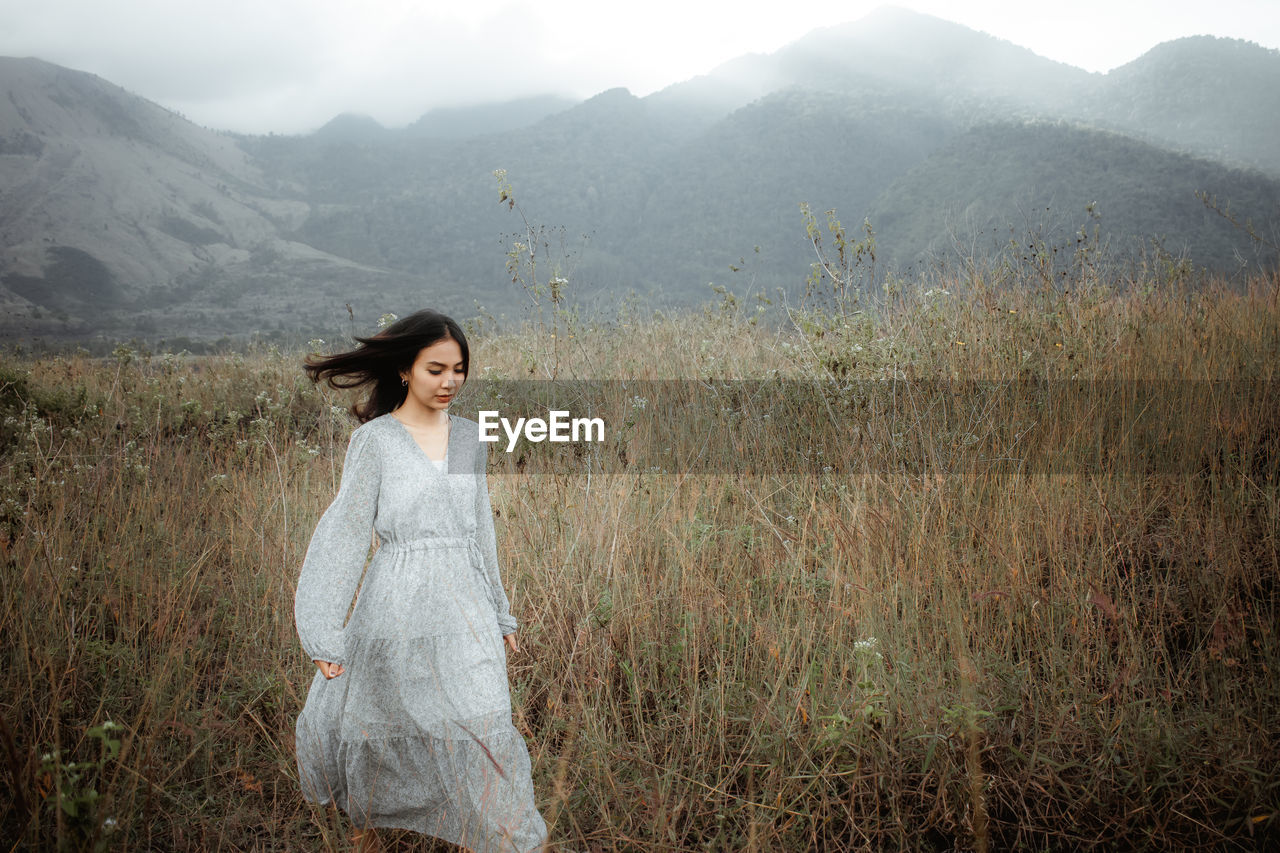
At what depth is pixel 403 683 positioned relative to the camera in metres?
1.69

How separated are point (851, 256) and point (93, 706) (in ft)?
14.8

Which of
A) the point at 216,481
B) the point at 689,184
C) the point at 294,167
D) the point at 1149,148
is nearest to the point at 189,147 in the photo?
the point at 294,167

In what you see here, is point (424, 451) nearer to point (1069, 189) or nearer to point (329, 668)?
point (329, 668)

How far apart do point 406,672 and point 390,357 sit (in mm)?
825

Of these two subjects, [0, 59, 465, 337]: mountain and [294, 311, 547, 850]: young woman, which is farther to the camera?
[0, 59, 465, 337]: mountain

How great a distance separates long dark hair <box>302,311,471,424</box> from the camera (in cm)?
186

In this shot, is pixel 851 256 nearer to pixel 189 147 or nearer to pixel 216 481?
pixel 216 481

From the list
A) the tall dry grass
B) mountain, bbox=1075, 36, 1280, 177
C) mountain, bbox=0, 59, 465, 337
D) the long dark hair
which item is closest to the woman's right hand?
the tall dry grass

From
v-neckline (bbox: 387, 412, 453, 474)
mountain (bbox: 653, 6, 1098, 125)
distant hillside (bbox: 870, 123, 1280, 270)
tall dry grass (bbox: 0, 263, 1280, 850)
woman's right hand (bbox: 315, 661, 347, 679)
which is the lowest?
tall dry grass (bbox: 0, 263, 1280, 850)

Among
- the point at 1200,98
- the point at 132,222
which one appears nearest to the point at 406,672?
the point at 1200,98

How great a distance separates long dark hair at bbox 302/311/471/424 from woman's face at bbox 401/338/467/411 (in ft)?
0.06

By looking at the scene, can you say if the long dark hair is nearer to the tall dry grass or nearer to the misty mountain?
the tall dry grass

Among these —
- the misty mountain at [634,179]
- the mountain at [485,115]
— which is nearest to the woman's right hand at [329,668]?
the misty mountain at [634,179]

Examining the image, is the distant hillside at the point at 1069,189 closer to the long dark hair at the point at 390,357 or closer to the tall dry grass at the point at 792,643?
the tall dry grass at the point at 792,643
